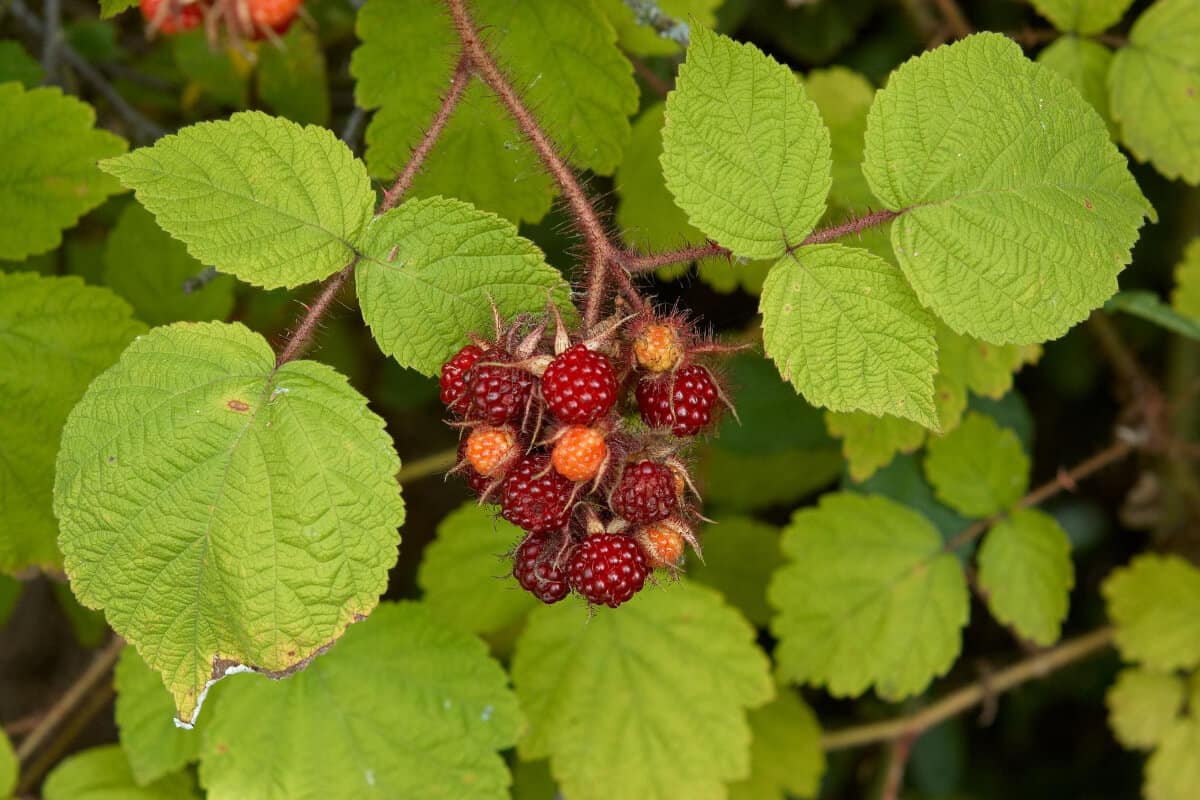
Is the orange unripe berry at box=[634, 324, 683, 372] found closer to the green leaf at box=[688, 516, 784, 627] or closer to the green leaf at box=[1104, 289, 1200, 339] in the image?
the green leaf at box=[1104, 289, 1200, 339]

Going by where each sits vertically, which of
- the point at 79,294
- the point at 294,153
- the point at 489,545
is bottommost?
the point at 489,545

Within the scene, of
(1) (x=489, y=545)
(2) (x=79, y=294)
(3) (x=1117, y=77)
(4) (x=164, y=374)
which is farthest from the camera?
(1) (x=489, y=545)

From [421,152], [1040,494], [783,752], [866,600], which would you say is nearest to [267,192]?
[421,152]

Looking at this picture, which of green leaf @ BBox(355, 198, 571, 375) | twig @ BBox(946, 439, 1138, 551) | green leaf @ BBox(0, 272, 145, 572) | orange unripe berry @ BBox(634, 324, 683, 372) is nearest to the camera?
orange unripe berry @ BBox(634, 324, 683, 372)

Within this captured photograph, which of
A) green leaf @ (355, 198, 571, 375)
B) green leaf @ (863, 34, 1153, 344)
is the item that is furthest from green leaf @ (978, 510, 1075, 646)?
green leaf @ (355, 198, 571, 375)

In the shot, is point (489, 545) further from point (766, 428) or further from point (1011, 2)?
point (1011, 2)

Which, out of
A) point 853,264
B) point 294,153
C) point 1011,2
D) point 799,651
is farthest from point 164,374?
point 1011,2
